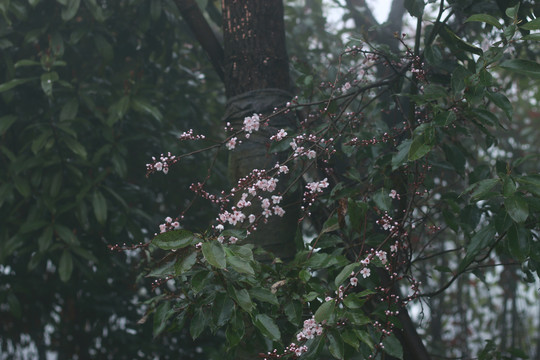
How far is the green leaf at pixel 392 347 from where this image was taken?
1479mm

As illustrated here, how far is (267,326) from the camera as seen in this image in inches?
56.6

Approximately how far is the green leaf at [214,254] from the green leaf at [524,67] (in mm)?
753

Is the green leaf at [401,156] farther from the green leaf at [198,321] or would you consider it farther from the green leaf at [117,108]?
the green leaf at [117,108]

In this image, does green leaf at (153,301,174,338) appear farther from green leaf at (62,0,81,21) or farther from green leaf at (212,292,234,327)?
green leaf at (62,0,81,21)

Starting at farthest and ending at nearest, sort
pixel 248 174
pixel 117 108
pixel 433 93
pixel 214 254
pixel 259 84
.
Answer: pixel 117 108
pixel 259 84
pixel 248 174
pixel 433 93
pixel 214 254

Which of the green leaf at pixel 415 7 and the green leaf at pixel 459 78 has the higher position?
the green leaf at pixel 415 7

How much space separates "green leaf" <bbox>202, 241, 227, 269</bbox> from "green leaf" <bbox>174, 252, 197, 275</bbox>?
6cm

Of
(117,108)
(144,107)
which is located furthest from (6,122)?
(144,107)

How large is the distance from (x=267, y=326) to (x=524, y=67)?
84 centimetres

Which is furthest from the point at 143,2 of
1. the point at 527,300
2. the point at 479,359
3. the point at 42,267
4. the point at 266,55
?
the point at 527,300

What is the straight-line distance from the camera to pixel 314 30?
339cm

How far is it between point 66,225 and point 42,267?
0.31 meters

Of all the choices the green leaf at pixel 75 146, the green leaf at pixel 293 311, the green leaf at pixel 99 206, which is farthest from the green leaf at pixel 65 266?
the green leaf at pixel 293 311

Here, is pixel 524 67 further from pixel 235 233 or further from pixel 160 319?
pixel 160 319
